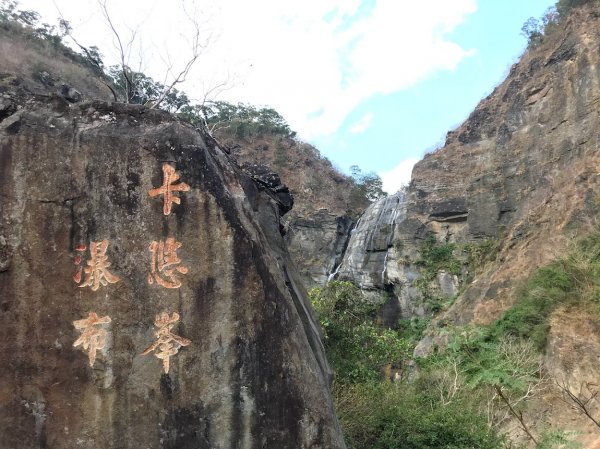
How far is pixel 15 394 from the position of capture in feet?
12.7

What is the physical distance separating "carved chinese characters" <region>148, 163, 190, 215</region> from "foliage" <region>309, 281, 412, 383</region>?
→ 20.5 feet

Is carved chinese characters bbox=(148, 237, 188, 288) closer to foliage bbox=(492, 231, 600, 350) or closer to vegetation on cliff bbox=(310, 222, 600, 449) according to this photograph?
vegetation on cliff bbox=(310, 222, 600, 449)

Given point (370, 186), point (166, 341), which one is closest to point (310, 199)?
point (370, 186)

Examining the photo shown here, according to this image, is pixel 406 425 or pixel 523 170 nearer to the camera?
pixel 406 425

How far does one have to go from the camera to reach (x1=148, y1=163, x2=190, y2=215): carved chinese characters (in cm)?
421

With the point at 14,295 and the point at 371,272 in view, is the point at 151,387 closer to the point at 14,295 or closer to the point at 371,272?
the point at 14,295

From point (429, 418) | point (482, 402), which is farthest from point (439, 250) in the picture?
point (429, 418)

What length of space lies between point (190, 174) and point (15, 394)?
2001mm

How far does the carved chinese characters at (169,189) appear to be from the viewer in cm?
421

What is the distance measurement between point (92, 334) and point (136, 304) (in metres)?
0.36

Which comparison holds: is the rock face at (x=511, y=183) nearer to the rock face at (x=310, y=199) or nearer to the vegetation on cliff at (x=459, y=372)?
the rock face at (x=310, y=199)

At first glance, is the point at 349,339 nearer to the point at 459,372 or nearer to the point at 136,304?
the point at 459,372

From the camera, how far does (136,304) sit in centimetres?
405

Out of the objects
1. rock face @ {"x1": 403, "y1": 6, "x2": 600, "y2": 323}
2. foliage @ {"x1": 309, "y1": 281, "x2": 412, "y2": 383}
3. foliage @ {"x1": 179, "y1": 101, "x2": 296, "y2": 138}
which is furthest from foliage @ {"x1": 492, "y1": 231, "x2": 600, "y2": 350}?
foliage @ {"x1": 179, "y1": 101, "x2": 296, "y2": 138}
